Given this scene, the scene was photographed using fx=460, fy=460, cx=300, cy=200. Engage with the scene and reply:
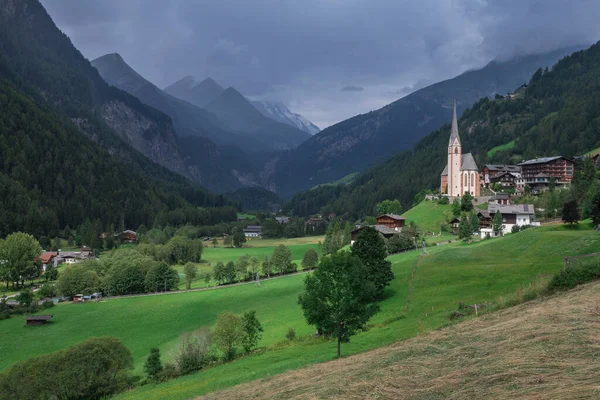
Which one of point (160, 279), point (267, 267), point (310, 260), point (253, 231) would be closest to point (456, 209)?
point (310, 260)

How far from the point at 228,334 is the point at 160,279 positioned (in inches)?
1883

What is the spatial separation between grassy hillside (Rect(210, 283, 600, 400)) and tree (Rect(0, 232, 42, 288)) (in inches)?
3537

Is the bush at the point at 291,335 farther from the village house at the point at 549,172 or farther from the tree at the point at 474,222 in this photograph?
the village house at the point at 549,172

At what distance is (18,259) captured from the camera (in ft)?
324

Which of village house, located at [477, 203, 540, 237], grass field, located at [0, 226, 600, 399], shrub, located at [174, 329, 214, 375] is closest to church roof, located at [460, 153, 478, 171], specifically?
village house, located at [477, 203, 540, 237]

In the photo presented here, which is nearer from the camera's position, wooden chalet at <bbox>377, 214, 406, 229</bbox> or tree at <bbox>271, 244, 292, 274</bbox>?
tree at <bbox>271, 244, 292, 274</bbox>

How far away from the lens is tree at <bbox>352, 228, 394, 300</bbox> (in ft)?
168

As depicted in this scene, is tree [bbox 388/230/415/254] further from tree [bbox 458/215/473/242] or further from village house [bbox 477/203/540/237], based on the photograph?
village house [bbox 477/203/540/237]

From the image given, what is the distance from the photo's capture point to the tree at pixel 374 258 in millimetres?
51312

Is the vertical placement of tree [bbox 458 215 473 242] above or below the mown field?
above

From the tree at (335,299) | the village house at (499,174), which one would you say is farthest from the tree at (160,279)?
the village house at (499,174)

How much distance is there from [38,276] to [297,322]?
80.2 metres

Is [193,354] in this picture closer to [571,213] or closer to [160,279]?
[160,279]

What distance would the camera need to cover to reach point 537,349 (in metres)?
17.3
